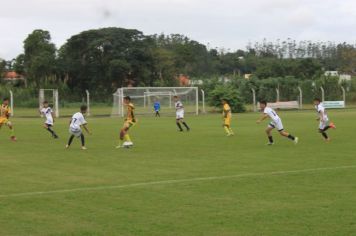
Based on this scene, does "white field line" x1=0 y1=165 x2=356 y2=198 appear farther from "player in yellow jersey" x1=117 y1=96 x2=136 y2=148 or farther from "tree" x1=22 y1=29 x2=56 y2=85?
"tree" x1=22 y1=29 x2=56 y2=85

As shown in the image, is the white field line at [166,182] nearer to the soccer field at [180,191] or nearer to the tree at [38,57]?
the soccer field at [180,191]

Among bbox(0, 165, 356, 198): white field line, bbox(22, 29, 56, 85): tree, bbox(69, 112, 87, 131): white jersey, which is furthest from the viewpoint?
bbox(22, 29, 56, 85): tree

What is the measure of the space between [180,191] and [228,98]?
44191 millimetres

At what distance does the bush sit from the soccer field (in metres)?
35.5

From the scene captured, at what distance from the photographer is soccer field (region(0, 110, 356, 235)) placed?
26.0 ft

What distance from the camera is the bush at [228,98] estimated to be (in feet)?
179

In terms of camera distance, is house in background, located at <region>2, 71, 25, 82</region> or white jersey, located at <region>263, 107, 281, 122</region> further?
house in background, located at <region>2, 71, 25, 82</region>

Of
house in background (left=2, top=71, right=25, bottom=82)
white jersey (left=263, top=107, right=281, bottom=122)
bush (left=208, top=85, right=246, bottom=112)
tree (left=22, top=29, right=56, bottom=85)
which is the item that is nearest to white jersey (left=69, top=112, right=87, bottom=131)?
white jersey (left=263, top=107, right=281, bottom=122)

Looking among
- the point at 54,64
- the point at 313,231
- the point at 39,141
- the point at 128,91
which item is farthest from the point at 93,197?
the point at 54,64

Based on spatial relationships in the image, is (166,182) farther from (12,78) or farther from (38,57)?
(12,78)

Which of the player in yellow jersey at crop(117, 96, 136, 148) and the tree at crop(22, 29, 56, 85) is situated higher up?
the tree at crop(22, 29, 56, 85)

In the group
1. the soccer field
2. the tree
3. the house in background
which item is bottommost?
the soccer field

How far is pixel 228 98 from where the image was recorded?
54.4m

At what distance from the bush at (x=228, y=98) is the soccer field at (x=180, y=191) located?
35.5 metres
